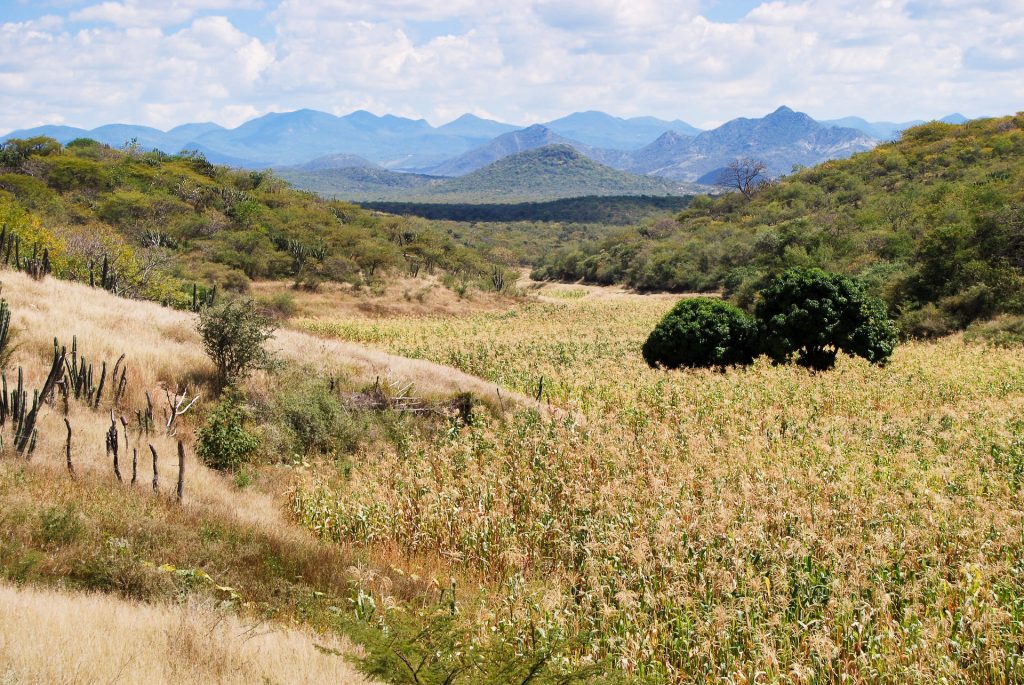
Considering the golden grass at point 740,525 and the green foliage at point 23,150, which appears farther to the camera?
the green foliage at point 23,150

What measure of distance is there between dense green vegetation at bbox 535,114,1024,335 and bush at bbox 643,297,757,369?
518 centimetres

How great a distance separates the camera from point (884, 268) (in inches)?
1560

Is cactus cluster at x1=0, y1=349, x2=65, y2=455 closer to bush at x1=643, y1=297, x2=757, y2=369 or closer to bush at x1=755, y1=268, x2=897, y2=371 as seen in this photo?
bush at x1=643, y1=297, x2=757, y2=369

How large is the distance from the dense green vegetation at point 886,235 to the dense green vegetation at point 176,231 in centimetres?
2302

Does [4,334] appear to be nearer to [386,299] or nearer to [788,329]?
[788,329]

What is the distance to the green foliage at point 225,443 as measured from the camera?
40.5 ft

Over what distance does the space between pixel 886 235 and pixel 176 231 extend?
176ft

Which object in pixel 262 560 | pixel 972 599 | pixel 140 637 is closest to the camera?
pixel 140 637

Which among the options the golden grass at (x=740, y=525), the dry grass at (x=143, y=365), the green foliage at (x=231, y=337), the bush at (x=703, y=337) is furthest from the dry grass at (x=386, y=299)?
the golden grass at (x=740, y=525)

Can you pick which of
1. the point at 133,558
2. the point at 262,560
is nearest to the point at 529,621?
the point at 262,560

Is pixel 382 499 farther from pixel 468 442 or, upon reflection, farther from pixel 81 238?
pixel 81 238

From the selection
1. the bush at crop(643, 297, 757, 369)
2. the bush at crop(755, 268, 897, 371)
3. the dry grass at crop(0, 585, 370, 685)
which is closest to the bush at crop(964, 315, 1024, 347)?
the bush at crop(755, 268, 897, 371)

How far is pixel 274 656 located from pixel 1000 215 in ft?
124

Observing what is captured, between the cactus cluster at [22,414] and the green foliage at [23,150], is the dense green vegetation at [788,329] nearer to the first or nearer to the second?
the cactus cluster at [22,414]
